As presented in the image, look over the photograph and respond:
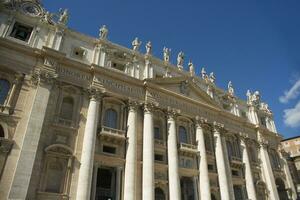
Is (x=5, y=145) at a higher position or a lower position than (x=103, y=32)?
lower

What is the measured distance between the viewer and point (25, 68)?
2102 centimetres

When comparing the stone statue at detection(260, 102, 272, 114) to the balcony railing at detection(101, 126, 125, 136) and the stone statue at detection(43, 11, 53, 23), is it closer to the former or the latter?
the balcony railing at detection(101, 126, 125, 136)

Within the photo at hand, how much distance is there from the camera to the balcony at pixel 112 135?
70.9 feet

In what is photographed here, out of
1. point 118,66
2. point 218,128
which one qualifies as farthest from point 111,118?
point 218,128

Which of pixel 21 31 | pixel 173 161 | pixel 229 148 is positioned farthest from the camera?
pixel 229 148

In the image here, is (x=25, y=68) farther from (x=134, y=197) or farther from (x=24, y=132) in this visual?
(x=134, y=197)

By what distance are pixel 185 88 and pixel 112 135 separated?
11756 mm

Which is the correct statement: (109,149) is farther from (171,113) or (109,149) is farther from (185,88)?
(185,88)

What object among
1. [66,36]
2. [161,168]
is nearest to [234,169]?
[161,168]

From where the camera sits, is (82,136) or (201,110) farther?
(201,110)

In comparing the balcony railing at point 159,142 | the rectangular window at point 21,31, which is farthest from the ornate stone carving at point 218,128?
the rectangular window at point 21,31

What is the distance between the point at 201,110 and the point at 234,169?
310 inches

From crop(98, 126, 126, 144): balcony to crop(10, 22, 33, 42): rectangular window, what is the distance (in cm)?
1088

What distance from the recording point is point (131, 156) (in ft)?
71.2
